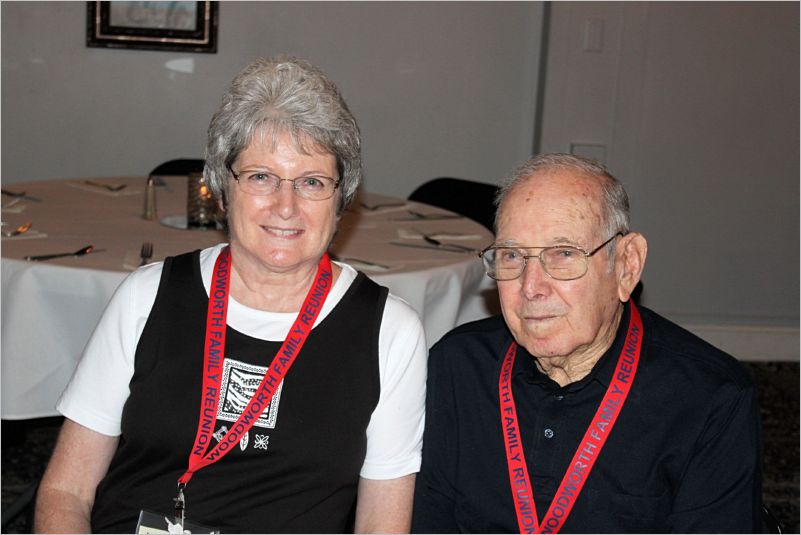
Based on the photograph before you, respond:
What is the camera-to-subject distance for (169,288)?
1915 millimetres

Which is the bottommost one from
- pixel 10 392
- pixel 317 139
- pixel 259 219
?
pixel 10 392

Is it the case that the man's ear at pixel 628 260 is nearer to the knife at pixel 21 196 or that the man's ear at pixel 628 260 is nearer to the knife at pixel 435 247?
the knife at pixel 435 247

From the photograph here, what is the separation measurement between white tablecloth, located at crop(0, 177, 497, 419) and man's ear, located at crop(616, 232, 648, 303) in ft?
4.03

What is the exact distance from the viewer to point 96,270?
2.84m

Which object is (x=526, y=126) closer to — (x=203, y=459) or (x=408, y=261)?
(x=408, y=261)

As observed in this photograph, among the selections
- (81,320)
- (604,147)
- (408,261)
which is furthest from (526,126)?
(81,320)

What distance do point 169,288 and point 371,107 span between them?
3.89 meters

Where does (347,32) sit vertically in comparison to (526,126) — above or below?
above

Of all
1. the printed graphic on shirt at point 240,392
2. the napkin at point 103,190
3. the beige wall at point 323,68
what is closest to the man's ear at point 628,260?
the printed graphic on shirt at point 240,392

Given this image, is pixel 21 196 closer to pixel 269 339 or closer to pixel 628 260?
pixel 269 339

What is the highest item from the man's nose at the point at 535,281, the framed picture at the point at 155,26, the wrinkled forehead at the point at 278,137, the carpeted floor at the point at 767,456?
the framed picture at the point at 155,26

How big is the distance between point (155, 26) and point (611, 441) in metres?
4.33

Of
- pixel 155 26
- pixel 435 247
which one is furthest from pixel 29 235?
pixel 155 26

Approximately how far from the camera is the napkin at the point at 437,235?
3.57m
